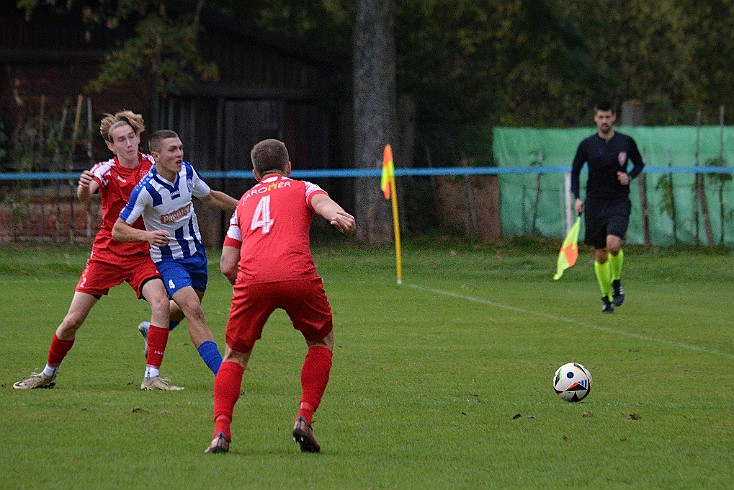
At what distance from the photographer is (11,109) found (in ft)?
86.0

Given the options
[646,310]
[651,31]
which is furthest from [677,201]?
[651,31]

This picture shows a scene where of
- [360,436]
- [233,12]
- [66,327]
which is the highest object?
[233,12]

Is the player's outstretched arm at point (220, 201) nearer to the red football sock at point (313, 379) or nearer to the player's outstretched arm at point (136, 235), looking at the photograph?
the player's outstretched arm at point (136, 235)

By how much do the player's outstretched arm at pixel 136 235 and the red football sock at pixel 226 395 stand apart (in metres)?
1.99

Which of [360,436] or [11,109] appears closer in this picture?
[360,436]

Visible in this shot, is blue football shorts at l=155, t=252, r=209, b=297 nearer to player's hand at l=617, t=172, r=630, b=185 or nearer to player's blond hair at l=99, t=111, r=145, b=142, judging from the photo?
player's blond hair at l=99, t=111, r=145, b=142

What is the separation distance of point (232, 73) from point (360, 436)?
2022cm

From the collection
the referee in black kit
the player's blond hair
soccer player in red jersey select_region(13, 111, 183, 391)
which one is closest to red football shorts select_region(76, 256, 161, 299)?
soccer player in red jersey select_region(13, 111, 183, 391)

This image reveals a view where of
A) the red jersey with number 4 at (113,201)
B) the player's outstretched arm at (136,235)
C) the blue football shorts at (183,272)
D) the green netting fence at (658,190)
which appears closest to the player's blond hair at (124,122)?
the red jersey with number 4 at (113,201)

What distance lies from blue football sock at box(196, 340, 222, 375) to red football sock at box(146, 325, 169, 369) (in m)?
0.46

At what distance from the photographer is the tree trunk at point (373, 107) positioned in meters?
24.8

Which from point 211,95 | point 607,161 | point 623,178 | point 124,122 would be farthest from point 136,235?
point 211,95

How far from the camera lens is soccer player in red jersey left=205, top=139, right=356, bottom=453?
6.86m

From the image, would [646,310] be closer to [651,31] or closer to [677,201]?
[677,201]
